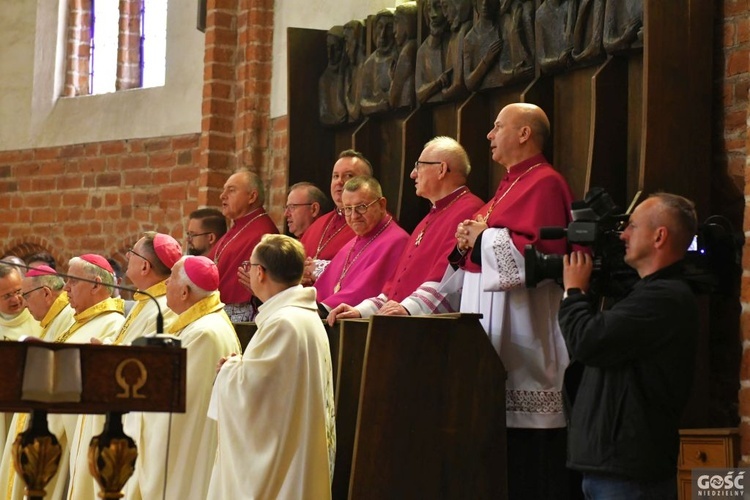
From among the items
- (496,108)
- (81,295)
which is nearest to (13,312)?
(81,295)

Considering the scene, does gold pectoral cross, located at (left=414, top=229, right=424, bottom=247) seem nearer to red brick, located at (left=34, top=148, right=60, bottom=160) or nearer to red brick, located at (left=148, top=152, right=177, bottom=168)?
red brick, located at (left=148, top=152, right=177, bottom=168)

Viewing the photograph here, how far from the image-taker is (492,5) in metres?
7.61

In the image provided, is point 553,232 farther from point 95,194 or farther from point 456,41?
point 95,194

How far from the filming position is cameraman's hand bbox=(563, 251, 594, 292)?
16.1 feet

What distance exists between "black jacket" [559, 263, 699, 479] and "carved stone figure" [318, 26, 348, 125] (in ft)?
15.6

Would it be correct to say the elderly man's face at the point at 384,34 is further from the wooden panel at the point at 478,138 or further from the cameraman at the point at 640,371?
the cameraman at the point at 640,371

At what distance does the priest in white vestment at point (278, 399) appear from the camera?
5.68 meters

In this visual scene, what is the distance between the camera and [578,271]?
4.92 m

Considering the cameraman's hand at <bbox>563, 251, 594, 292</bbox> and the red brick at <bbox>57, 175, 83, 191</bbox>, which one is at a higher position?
the red brick at <bbox>57, 175, 83, 191</bbox>

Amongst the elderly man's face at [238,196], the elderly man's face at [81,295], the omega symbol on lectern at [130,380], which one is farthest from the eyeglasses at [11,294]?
the omega symbol on lectern at [130,380]

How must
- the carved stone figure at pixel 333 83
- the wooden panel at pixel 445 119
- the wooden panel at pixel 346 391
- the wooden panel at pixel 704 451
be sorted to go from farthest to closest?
1. the carved stone figure at pixel 333 83
2. the wooden panel at pixel 445 119
3. the wooden panel at pixel 346 391
4. the wooden panel at pixel 704 451

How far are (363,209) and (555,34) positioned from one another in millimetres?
1413

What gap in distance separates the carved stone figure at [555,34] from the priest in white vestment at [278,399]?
211 centimetres

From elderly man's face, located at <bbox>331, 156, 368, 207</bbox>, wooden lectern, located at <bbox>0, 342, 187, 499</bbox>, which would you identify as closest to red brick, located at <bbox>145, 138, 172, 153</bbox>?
elderly man's face, located at <bbox>331, 156, 368, 207</bbox>
